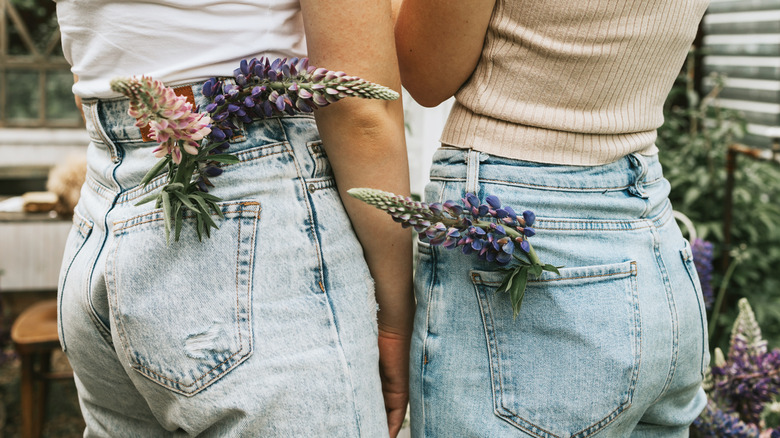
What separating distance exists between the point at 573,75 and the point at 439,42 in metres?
0.19

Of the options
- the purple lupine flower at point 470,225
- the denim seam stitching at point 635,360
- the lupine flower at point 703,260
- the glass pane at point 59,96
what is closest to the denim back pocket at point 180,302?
the purple lupine flower at point 470,225

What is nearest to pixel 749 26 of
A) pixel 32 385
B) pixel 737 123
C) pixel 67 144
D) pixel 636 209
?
pixel 737 123

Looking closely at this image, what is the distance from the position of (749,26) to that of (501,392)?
3426 millimetres

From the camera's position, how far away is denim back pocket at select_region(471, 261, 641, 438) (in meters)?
0.94

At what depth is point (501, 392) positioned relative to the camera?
3.18ft

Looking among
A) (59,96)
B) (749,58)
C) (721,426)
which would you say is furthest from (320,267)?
(59,96)

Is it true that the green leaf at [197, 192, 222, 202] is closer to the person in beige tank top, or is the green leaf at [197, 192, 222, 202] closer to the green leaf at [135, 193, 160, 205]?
the green leaf at [135, 193, 160, 205]

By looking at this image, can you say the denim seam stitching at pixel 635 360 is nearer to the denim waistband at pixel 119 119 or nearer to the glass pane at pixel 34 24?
the denim waistband at pixel 119 119

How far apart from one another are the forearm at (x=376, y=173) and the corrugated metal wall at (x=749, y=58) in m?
2.97

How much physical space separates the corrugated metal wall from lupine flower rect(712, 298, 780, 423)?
2.10 metres

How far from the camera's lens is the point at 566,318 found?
948 mm

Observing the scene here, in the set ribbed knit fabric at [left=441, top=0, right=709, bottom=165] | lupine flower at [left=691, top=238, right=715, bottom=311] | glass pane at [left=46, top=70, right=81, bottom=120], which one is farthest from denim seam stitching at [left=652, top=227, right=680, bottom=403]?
glass pane at [left=46, top=70, right=81, bottom=120]

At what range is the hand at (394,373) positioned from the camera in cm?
112

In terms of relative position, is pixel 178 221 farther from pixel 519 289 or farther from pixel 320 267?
pixel 519 289
